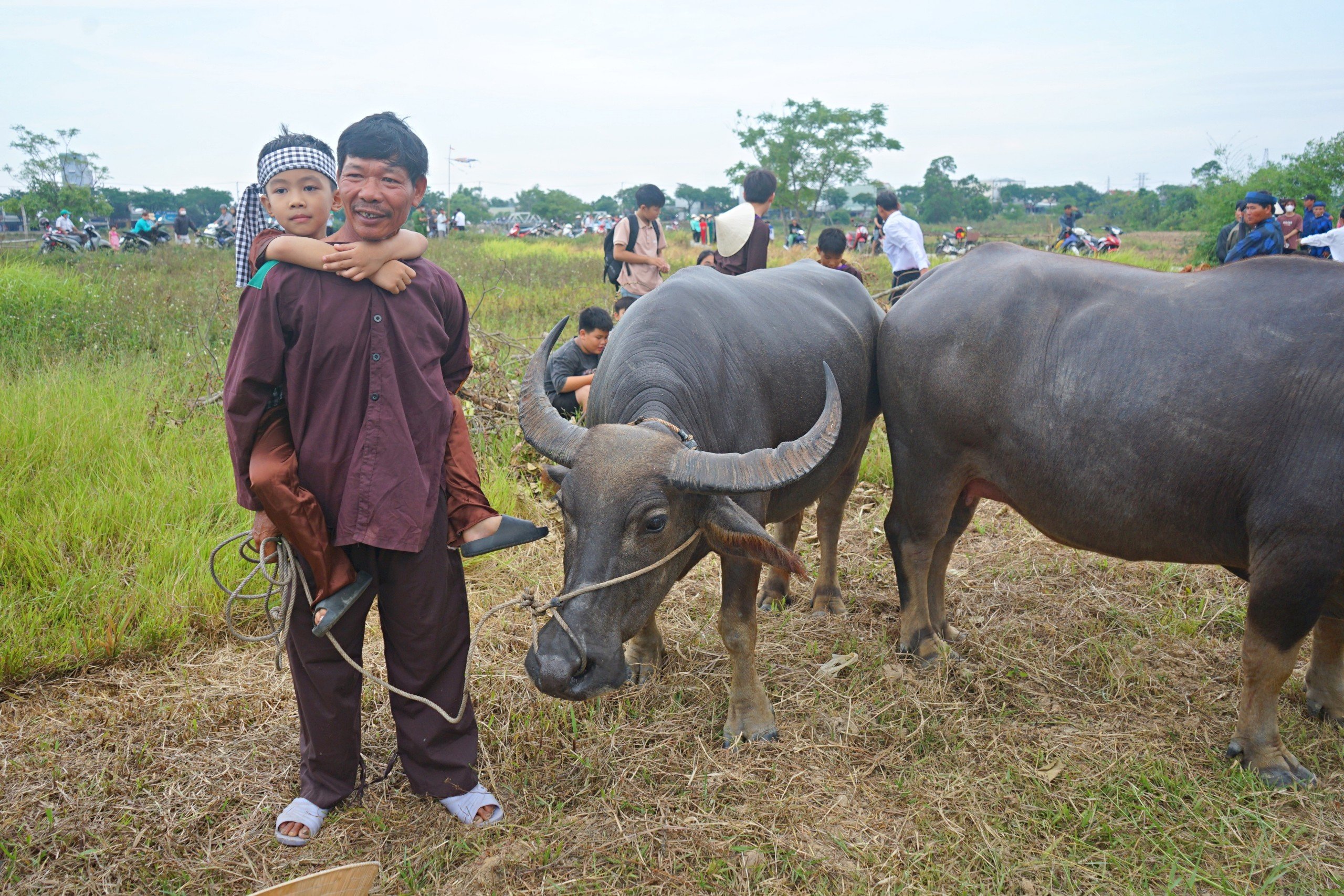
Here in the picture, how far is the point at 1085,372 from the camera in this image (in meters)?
3.05

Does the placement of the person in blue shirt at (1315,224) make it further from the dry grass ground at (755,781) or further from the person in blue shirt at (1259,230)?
the dry grass ground at (755,781)

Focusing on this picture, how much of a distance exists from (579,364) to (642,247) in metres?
1.82

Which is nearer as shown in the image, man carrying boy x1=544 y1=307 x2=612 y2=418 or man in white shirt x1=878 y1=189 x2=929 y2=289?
man carrying boy x1=544 y1=307 x2=612 y2=418

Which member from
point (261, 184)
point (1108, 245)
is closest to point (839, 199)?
point (1108, 245)

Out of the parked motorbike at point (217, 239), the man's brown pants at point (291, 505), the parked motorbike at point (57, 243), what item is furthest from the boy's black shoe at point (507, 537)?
the parked motorbike at point (217, 239)

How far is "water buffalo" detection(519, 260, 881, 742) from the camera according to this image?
2467mm

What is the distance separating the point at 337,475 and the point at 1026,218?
49.7 metres

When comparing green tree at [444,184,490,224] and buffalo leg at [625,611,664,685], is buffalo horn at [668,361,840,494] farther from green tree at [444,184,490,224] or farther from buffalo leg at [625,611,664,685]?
green tree at [444,184,490,224]

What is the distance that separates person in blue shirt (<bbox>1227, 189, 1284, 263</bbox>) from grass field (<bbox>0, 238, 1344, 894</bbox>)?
14.2 feet

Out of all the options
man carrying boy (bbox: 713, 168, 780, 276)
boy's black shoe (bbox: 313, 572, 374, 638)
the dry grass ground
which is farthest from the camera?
man carrying boy (bbox: 713, 168, 780, 276)

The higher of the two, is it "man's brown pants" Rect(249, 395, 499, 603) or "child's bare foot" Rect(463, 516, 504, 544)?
"man's brown pants" Rect(249, 395, 499, 603)

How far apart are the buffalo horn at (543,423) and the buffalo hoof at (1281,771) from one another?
8.57 ft

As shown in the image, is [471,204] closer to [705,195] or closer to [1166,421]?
[705,195]

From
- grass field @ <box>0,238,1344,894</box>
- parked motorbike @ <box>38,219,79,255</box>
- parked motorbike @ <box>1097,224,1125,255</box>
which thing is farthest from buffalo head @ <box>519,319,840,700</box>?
parked motorbike @ <box>1097,224,1125,255</box>
